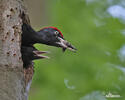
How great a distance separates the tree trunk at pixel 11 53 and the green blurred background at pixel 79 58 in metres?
1.19

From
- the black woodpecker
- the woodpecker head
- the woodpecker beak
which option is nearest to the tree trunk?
the black woodpecker

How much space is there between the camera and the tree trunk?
6.47ft

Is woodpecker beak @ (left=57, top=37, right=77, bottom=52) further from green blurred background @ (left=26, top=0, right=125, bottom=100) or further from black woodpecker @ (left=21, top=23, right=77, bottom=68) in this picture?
green blurred background @ (left=26, top=0, right=125, bottom=100)

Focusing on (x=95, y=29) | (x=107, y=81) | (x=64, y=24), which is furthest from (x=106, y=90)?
(x=64, y=24)

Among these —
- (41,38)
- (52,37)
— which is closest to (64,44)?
(52,37)

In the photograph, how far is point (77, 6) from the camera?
443 centimetres

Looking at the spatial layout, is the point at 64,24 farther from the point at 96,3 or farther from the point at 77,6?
the point at 96,3

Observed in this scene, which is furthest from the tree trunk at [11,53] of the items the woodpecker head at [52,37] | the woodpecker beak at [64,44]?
the woodpecker beak at [64,44]

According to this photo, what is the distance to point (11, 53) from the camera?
2148mm

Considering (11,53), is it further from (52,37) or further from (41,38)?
(52,37)

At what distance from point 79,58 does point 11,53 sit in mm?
1932

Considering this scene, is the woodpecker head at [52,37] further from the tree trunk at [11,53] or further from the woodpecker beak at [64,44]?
the tree trunk at [11,53]

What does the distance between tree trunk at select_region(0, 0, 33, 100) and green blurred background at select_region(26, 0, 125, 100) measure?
1.19 metres

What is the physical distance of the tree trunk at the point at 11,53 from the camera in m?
1.97
